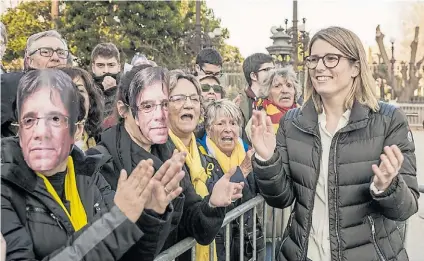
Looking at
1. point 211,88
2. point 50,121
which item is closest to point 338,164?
point 50,121

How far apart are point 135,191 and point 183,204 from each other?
650mm

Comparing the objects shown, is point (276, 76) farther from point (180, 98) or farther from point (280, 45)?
point (280, 45)

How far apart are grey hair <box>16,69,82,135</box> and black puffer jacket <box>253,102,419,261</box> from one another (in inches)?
41.4

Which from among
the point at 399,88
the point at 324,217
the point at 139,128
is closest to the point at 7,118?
the point at 139,128

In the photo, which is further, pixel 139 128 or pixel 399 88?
pixel 399 88

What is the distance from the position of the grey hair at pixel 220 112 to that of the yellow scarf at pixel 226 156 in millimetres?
130

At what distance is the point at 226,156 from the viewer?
328cm

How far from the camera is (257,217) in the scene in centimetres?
309

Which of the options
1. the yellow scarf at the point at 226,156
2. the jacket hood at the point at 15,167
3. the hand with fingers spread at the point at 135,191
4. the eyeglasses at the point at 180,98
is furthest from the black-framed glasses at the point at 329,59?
the jacket hood at the point at 15,167

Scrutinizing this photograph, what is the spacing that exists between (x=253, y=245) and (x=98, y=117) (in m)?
1.16

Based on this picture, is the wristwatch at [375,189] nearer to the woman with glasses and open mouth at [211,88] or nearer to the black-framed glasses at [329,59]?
the black-framed glasses at [329,59]

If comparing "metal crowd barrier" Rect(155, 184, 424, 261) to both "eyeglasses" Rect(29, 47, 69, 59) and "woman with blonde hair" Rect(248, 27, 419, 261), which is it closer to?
"woman with blonde hair" Rect(248, 27, 419, 261)

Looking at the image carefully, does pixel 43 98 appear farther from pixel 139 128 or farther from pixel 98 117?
pixel 98 117

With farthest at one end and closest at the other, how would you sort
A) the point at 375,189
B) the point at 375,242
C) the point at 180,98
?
the point at 180,98, the point at 375,242, the point at 375,189
